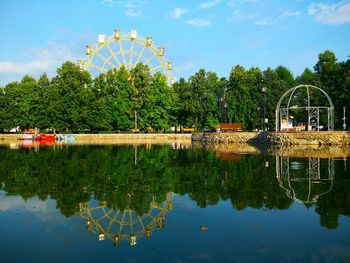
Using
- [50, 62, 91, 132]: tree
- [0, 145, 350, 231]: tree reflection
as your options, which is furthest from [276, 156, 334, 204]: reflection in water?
[50, 62, 91, 132]: tree

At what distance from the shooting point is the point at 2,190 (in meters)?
12.5

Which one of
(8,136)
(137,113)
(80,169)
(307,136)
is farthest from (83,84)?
(80,169)

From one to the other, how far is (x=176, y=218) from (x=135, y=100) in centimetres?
6043

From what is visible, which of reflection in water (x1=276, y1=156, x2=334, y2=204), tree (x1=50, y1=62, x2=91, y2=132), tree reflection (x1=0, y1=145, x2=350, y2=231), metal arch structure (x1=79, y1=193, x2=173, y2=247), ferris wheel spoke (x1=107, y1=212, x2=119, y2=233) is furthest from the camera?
tree (x1=50, y1=62, x2=91, y2=132)

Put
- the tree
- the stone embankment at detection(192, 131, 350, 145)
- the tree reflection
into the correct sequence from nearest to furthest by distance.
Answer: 1. the tree reflection
2. the stone embankment at detection(192, 131, 350, 145)
3. the tree

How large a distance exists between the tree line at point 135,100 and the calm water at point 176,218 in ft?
174

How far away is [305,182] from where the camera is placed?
43.9ft

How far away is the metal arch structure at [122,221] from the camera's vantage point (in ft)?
24.5

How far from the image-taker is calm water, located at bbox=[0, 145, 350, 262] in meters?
6.30

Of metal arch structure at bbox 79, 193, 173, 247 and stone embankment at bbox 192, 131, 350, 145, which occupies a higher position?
stone embankment at bbox 192, 131, 350, 145

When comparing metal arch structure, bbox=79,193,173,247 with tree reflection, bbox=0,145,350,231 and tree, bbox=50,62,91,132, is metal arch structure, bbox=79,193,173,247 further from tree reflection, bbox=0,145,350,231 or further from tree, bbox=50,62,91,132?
tree, bbox=50,62,91,132

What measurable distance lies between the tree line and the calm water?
5293 centimetres

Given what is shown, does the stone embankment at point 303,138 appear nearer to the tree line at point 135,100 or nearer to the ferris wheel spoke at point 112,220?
the tree line at point 135,100

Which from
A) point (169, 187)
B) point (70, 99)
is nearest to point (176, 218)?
point (169, 187)
